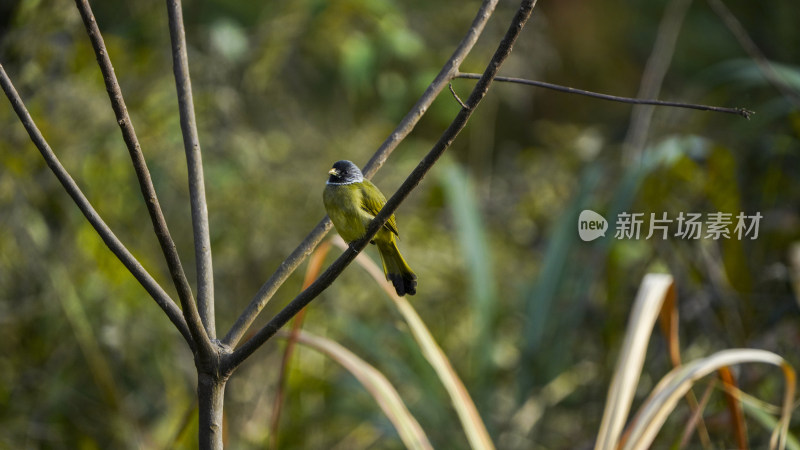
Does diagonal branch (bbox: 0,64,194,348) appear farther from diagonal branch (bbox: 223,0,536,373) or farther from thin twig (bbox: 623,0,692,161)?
thin twig (bbox: 623,0,692,161)

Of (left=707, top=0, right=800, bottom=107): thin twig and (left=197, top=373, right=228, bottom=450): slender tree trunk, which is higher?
(left=707, top=0, right=800, bottom=107): thin twig

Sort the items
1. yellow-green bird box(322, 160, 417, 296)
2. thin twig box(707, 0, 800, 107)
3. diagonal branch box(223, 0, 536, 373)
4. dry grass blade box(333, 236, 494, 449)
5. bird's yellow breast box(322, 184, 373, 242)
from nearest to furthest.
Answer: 1. diagonal branch box(223, 0, 536, 373)
2. yellow-green bird box(322, 160, 417, 296)
3. bird's yellow breast box(322, 184, 373, 242)
4. dry grass blade box(333, 236, 494, 449)
5. thin twig box(707, 0, 800, 107)

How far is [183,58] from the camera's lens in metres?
1.21

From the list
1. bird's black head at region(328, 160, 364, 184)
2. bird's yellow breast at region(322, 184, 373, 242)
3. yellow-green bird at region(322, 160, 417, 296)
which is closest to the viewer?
yellow-green bird at region(322, 160, 417, 296)

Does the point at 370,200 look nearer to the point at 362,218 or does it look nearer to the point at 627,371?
the point at 362,218

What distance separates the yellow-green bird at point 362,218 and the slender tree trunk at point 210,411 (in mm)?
407

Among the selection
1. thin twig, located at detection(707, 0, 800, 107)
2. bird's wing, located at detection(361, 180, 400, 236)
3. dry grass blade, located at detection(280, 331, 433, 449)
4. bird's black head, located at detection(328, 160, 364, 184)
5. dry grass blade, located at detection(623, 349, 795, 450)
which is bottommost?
dry grass blade, located at detection(280, 331, 433, 449)

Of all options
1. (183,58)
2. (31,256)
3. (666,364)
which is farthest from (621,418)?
(31,256)

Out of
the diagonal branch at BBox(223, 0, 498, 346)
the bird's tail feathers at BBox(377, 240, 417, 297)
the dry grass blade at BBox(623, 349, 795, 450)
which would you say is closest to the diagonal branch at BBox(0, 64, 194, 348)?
the diagonal branch at BBox(223, 0, 498, 346)

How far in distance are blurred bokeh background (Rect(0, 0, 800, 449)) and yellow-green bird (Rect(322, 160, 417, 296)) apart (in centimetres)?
63

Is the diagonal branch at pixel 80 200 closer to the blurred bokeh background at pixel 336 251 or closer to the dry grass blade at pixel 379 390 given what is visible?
the dry grass blade at pixel 379 390

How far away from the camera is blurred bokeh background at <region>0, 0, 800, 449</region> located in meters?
2.72

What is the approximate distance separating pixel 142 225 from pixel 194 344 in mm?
2888

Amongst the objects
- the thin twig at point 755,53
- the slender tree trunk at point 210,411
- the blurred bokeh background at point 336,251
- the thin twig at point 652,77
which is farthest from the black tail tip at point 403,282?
the thin twig at point 652,77
